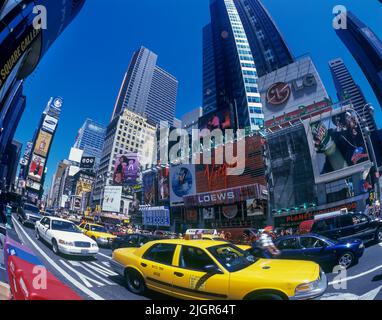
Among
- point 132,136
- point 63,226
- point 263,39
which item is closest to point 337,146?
point 63,226

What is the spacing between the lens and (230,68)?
7812cm

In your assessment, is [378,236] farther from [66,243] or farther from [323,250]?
[66,243]

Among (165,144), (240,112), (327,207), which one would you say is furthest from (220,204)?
(240,112)

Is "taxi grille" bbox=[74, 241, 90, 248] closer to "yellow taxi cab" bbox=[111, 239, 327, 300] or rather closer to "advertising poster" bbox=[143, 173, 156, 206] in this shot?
"yellow taxi cab" bbox=[111, 239, 327, 300]

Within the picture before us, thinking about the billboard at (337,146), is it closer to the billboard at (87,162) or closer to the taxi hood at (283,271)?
the taxi hood at (283,271)

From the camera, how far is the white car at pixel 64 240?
5.05 metres

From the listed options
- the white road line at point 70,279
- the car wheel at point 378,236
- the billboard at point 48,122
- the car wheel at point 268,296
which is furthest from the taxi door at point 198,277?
the car wheel at point 378,236

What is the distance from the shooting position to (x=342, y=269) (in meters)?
5.67

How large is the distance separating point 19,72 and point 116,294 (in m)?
11.7

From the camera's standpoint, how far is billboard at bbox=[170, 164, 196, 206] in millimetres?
32794

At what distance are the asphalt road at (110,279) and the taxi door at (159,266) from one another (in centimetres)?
29

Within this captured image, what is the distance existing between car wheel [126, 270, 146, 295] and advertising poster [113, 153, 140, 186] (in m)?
37.6

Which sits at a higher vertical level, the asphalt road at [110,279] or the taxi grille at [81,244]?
the taxi grille at [81,244]

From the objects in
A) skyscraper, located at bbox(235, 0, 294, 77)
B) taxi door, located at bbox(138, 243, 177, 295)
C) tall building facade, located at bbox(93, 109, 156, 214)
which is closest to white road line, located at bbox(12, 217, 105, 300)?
taxi door, located at bbox(138, 243, 177, 295)
